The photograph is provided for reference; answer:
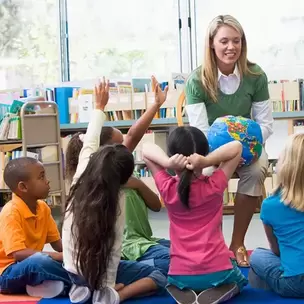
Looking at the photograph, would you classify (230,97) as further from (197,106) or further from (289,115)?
(289,115)

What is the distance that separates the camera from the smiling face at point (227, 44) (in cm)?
303

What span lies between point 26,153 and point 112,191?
290 centimetres

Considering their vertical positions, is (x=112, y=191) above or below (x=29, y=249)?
above

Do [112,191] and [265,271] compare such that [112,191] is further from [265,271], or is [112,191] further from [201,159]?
[265,271]

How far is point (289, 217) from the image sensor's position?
2324mm

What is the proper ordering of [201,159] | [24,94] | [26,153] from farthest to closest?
1. [24,94]
2. [26,153]
3. [201,159]

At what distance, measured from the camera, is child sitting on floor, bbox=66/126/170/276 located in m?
2.69

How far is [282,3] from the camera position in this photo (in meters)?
6.29

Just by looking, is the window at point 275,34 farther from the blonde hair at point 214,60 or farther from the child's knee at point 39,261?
the child's knee at point 39,261

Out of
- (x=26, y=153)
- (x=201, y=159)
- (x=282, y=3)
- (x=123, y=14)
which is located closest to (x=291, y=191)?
(x=201, y=159)

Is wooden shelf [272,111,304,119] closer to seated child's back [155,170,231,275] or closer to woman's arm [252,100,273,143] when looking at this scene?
woman's arm [252,100,273,143]

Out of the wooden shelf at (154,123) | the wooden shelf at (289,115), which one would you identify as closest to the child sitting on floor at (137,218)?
the wooden shelf at (154,123)

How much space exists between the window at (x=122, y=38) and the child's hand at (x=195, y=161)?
4.36 metres

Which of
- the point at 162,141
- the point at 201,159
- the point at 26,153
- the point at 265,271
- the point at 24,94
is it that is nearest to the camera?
the point at 201,159
